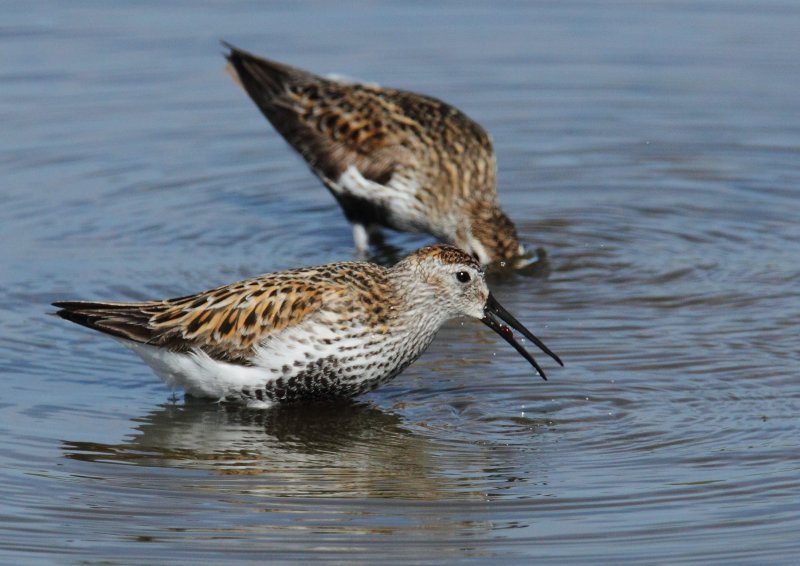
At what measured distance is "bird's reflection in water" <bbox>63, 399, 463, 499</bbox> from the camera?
8.90 meters

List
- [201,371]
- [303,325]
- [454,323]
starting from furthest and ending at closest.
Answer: [454,323]
[201,371]
[303,325]

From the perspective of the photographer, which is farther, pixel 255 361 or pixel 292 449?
pixel 255 361

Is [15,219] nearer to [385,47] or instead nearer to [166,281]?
[166,281]

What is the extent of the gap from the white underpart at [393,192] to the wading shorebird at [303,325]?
385cm

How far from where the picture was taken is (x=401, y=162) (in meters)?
14.4

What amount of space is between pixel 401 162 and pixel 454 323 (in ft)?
8.60

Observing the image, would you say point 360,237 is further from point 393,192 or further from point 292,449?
point 292,449

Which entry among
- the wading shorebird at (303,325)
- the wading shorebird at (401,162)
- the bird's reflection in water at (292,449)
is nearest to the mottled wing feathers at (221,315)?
the wading shorebird at (303,325)

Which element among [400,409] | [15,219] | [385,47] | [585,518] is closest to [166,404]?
A: [400,409]

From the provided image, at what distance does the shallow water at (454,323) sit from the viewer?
27.2 ft

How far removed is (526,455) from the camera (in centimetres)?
928

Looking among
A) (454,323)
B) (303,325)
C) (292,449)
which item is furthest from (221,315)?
(454,323)

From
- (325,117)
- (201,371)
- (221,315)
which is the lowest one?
(201,371)

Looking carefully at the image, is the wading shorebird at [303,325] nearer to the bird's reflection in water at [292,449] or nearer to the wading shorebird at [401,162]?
the bird's reflection in water at [292,449]
